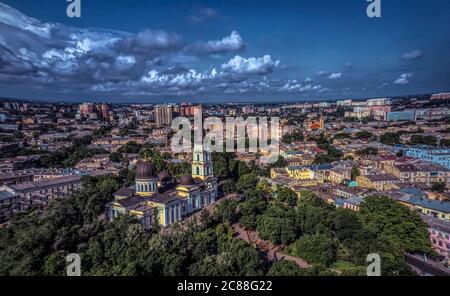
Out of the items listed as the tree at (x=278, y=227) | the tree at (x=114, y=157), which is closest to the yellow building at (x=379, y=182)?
the tree at (x=278, y=227)

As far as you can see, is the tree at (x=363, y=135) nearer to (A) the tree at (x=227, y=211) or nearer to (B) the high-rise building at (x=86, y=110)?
(A) the tree at (x=227, y=211)

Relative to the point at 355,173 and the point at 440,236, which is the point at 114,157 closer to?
the point at 355,173

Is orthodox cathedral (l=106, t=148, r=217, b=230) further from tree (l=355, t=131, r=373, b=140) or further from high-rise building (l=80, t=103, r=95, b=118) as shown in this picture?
high-rise building (l=80, t=103, r=95, b=118)

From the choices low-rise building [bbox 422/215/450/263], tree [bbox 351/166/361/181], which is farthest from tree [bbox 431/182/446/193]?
low-rise building [bbox 422/215/450/263]

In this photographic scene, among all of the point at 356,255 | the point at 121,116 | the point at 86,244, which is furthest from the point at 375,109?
the point at 86,244

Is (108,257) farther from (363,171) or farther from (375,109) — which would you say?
(375,109)

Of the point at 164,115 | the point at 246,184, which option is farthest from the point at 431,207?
the point at 164,115
